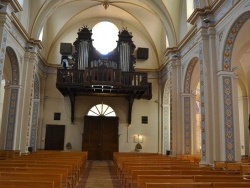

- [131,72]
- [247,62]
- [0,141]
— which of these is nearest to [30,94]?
[0,141]

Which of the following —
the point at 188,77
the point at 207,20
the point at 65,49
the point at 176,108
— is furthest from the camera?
the point at 65,49

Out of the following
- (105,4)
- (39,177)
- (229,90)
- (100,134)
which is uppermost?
(105,4)

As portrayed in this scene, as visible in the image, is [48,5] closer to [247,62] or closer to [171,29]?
[171,29]

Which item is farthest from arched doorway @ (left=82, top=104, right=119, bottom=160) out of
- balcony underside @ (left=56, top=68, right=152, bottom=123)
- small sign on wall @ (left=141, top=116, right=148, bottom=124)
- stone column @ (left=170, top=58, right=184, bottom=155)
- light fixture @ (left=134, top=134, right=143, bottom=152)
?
stone column @ (left=170, top=58, right=184, bottom=155)

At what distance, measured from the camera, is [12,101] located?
13.4m

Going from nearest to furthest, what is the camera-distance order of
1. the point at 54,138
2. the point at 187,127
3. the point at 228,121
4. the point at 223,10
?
1. the point at 228,121
2. the point at 223,10
3. the point at 187,127
4. the point at 54,138

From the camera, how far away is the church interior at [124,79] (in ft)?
32.9

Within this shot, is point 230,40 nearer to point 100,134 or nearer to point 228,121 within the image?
point 228,121

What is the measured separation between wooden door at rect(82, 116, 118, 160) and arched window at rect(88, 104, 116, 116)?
0.35 meters

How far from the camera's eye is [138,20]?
1962 cm

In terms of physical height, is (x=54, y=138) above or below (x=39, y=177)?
above

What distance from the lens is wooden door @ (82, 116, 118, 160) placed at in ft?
63.4

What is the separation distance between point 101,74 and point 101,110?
426 cm

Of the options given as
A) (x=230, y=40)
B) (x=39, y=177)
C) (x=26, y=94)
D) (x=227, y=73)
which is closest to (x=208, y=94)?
(x=227, y=73)
